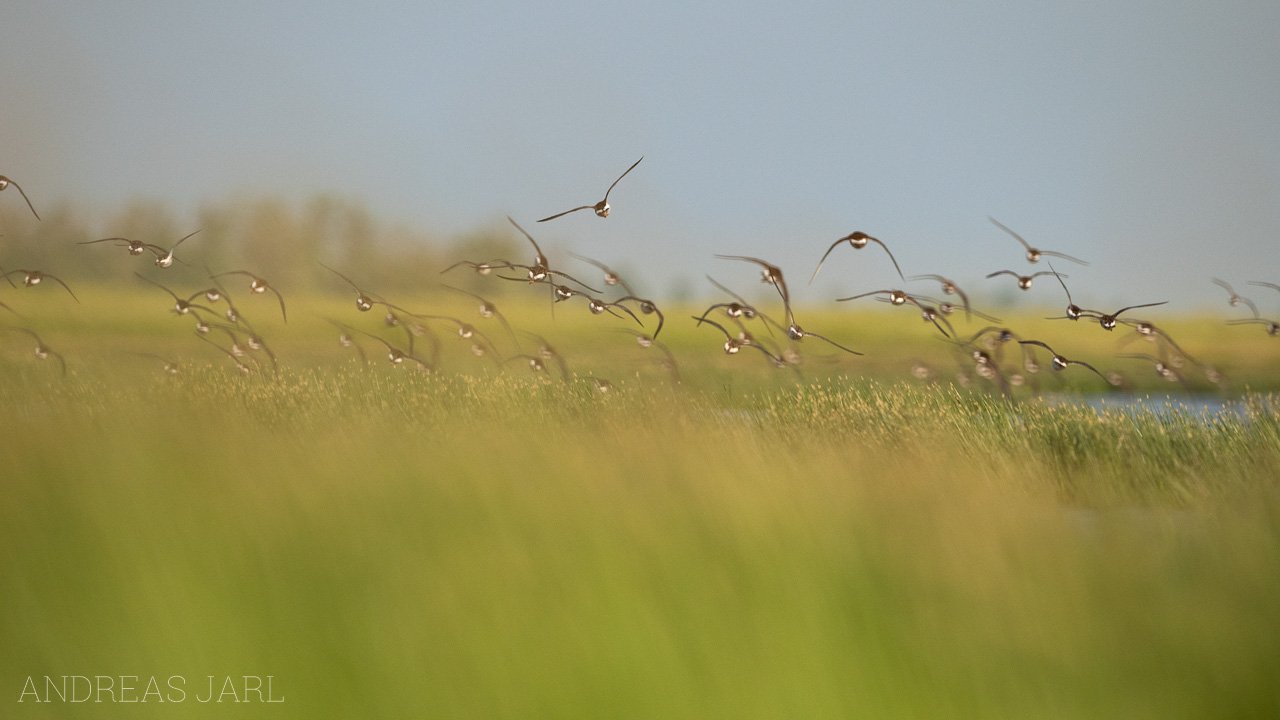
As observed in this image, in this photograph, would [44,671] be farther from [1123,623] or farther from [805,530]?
[1123,623]

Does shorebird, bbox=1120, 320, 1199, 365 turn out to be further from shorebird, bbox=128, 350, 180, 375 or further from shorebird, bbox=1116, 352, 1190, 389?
shorebird, bbox=128, 350, 180, 375

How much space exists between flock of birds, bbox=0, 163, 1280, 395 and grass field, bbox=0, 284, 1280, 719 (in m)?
0.40

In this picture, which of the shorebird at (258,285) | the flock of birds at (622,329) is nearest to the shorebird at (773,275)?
the flock of birds at (622,329)

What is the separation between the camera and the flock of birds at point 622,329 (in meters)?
3.62

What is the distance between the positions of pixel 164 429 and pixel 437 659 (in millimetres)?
1697

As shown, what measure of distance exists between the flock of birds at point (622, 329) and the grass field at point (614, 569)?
1.31ft

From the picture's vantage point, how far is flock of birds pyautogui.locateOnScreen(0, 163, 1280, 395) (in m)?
3.62

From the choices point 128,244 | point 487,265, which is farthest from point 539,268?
point 128,244

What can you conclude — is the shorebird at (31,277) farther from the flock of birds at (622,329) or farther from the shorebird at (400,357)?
the shorebird at (400,357)

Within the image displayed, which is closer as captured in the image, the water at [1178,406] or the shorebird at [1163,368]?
the shorebird at [1163,368]

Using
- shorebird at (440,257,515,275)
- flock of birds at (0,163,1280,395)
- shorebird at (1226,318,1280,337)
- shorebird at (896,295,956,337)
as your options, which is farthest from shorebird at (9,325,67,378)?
shorebird at (1226,318,1280,337)

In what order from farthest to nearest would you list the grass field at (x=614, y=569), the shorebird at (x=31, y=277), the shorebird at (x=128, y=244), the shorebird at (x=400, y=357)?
the shorebird at (x=31, y=277) < the shorebird at (x=128, y=244) < the shorebird at (x=400, y=357) < the grass field at (x=614, y=569)

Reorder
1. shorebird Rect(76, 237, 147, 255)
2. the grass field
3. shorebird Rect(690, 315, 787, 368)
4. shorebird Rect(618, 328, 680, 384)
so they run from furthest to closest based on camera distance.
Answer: shorebird Rect(76, 237, 147, 255), shorebird Rect(618, 328, 680, 384), shorebird Rect(690, 315, 787, 368), the grass field

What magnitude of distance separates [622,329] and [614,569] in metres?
1.52
